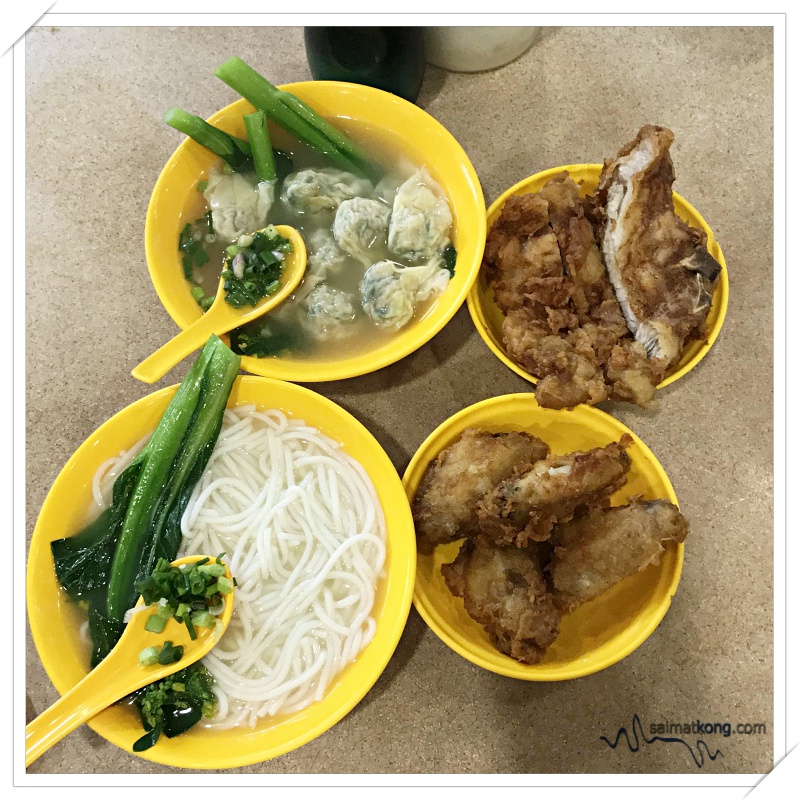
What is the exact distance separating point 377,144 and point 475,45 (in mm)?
545

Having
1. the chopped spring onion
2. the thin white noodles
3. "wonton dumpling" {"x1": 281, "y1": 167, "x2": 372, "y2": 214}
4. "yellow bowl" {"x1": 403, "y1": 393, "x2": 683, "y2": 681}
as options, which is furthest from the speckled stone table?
the chopped spring onion

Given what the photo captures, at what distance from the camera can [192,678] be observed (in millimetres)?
1645

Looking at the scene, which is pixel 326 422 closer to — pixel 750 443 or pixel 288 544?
pixel 288 544

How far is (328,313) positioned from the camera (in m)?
1.86

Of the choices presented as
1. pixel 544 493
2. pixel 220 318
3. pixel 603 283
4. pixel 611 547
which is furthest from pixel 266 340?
pixel 611 547

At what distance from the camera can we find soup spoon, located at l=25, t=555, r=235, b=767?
1.52 metres

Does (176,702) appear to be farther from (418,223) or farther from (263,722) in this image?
(418,223)

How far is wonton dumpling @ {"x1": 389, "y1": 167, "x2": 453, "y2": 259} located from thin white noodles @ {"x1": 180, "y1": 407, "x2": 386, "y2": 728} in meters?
0.64

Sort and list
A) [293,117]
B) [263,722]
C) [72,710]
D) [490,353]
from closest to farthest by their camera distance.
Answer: [72,710], [263,722], [293,117], [490,353]

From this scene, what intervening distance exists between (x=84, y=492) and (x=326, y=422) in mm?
688

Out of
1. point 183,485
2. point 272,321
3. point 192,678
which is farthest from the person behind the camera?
point 272,321

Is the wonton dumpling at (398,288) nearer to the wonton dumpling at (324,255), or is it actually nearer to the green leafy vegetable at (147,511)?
the wonton dumpling at (324,255)

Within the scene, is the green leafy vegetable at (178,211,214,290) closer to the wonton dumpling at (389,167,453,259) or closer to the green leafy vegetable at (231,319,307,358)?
the green leafy vegetable at (231,319,307,358)
